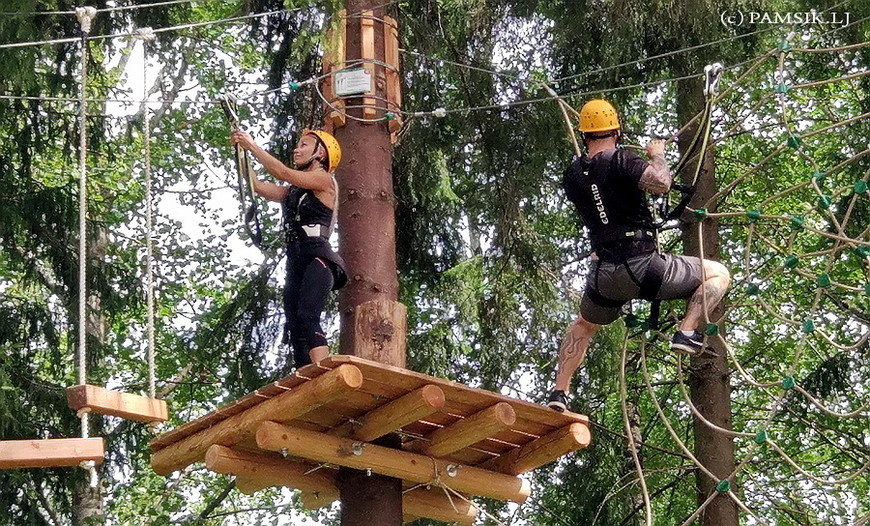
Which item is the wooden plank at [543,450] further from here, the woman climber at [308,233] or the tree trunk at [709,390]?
the tree trunk at [709,390]

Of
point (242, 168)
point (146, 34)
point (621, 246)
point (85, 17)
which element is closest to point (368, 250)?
point (242, 168)

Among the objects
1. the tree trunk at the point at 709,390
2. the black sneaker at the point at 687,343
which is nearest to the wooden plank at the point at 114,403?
the black sneaker at the point at 687,343

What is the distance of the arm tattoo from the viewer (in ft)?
20.4

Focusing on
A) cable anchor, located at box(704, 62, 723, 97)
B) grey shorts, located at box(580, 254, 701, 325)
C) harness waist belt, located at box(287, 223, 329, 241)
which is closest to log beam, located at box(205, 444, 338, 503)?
harness waist belt, located at box(287, 223, 329, 241)

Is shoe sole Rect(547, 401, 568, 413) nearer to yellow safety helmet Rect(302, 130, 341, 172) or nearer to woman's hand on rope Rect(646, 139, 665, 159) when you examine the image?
woman's hand on rope Rect(646, 139, 665, 159)

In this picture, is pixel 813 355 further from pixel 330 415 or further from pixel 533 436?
pixel 330 415

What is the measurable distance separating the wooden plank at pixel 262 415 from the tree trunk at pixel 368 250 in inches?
28.7

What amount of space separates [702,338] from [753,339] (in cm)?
696

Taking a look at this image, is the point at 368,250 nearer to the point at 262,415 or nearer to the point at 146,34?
the point at 262,415

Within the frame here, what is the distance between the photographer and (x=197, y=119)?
1551cm

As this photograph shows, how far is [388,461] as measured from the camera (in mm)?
6508

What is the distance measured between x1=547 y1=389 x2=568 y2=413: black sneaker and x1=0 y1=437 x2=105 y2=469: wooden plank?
2.02 metres

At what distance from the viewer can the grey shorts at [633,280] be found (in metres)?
6.46

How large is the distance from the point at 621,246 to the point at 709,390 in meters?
3.51
